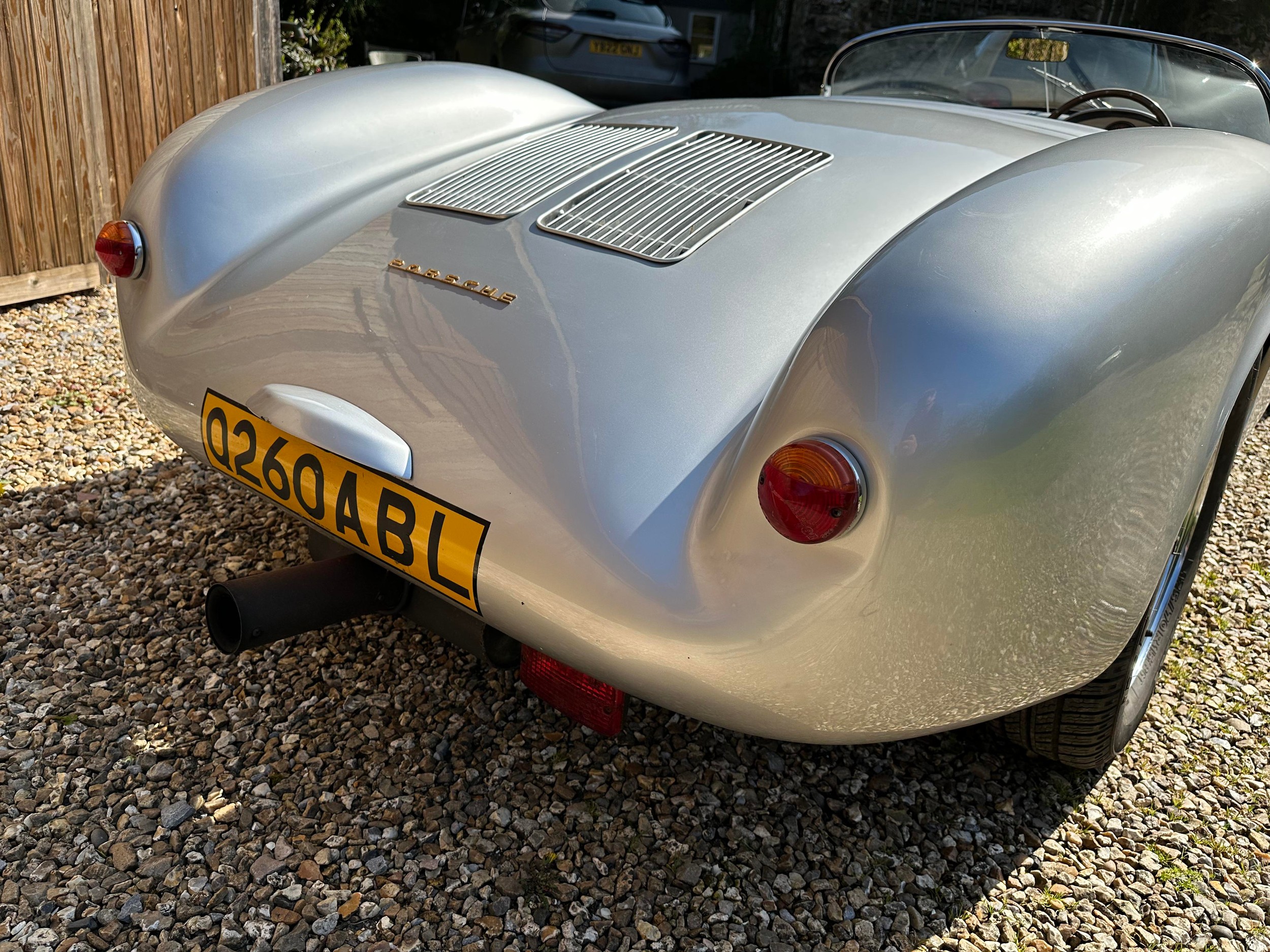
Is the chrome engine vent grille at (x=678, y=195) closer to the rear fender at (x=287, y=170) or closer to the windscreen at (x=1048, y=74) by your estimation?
the rear fender at (x=287, y=170)

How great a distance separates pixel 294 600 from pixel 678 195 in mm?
1049

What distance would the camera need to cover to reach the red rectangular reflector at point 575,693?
5.69ft

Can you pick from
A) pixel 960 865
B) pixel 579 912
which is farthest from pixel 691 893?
pixel 960 865

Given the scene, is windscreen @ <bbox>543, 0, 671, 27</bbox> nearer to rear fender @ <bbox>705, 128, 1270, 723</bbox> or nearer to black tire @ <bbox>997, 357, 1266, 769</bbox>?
black tire @ <bbox>997, 357, 1266, 769</bbox>

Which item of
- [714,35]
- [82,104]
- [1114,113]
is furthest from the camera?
[714,35]

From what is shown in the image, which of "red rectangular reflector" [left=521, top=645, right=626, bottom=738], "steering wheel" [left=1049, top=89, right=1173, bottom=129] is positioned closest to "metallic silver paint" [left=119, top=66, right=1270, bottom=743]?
"red rectangular reflector" [left=521, top=645, right=626, bottom=738]

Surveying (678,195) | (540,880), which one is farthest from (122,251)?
(540,880)

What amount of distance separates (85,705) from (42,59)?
3488 mm

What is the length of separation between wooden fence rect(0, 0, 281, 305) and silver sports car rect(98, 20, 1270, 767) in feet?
8.75

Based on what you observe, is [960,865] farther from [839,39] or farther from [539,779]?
[839,39]

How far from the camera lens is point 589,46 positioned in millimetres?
8242

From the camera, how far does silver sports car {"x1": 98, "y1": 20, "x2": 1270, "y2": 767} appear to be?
129 cm

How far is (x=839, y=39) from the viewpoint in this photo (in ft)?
34.8

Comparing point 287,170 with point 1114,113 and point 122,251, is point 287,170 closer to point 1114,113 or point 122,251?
point 122,251
